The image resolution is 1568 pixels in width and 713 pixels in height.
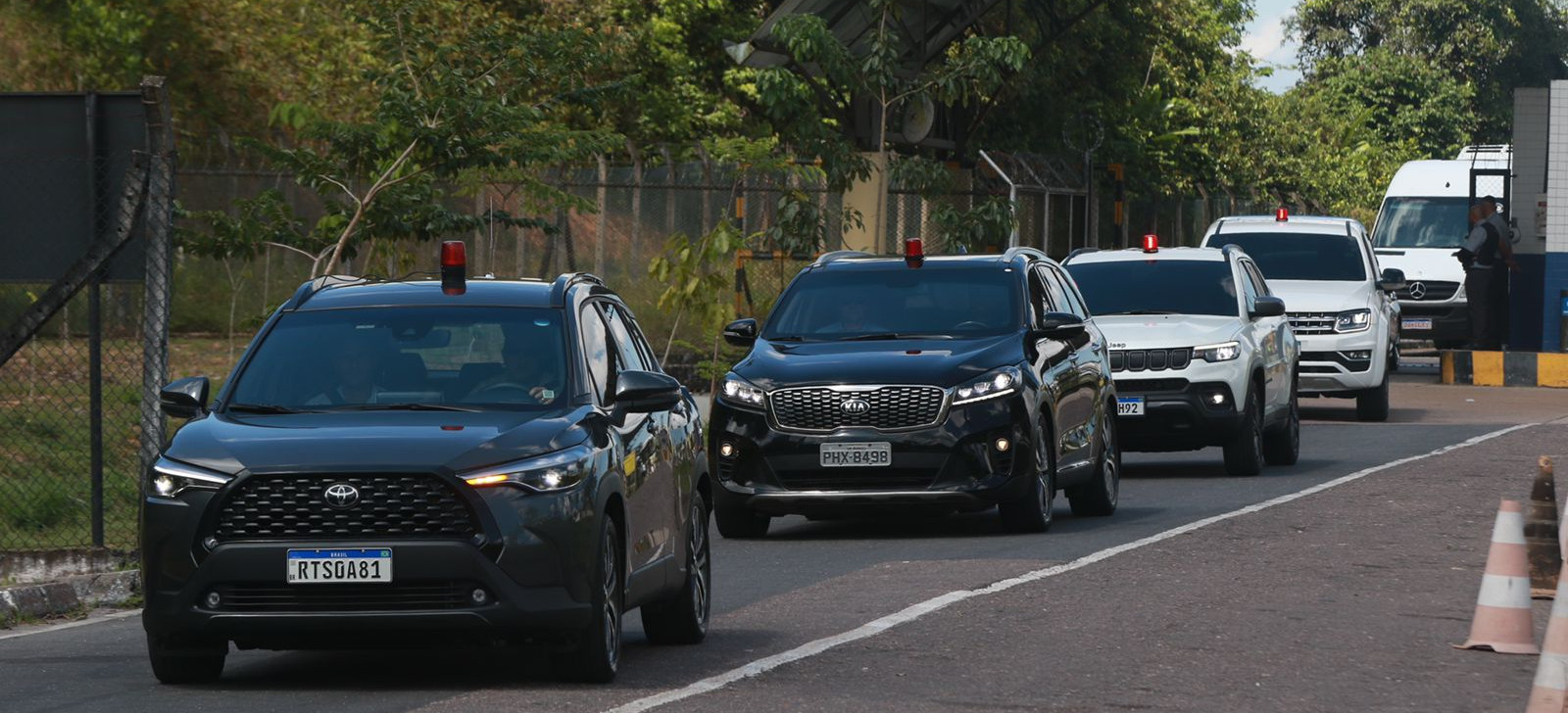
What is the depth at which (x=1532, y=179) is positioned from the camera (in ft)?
111

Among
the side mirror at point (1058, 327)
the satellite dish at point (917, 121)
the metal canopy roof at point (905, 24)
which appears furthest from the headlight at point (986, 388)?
the satellite dish at point (917, 121)

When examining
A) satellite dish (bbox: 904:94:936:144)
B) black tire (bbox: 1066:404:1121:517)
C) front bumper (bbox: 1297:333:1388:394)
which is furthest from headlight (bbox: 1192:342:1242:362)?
satellite dish (bbox: 904:94:936:144)

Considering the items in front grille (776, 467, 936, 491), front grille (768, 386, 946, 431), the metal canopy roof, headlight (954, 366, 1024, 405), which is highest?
the metal canopy roof

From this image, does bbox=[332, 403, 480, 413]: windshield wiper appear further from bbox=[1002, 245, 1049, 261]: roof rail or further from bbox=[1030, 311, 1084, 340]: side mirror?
bbox=[1002, 245, 1049, 261]: roof rail

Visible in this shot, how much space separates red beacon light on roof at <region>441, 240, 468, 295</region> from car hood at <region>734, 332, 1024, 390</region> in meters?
4.74

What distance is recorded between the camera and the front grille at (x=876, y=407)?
1458cm

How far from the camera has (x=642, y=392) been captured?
9.41m

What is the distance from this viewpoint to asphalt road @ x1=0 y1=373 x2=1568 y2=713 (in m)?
8.93

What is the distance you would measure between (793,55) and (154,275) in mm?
16161

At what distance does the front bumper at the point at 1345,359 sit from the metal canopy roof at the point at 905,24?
8947 mm

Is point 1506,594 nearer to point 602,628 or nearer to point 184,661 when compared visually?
point 602,628

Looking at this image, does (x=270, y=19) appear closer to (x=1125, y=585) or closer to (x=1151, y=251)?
(x=1151, y=251)

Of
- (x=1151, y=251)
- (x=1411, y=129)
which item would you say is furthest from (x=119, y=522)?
(x=1411, y=129)

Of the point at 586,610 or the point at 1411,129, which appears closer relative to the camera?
the point at 586,610
